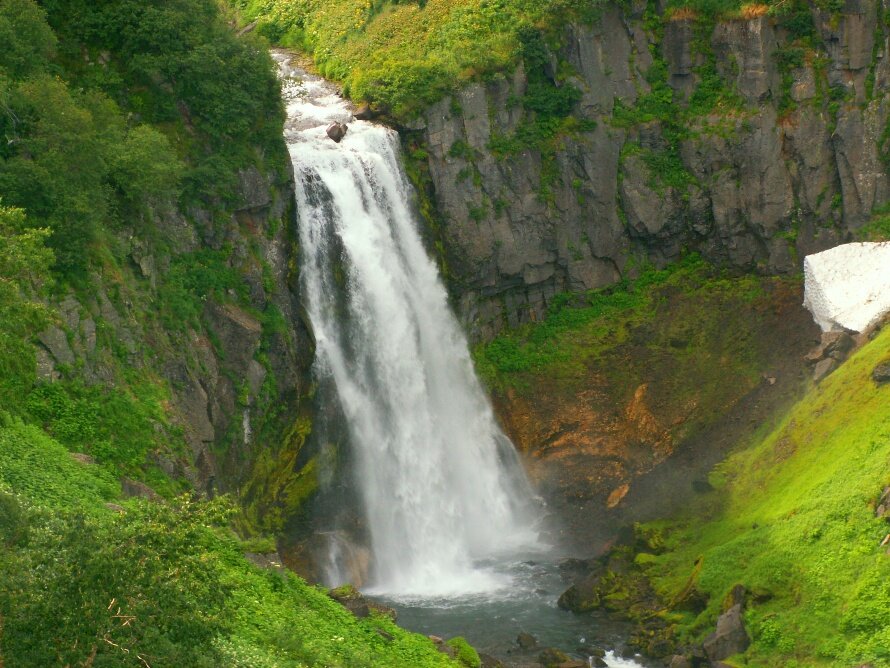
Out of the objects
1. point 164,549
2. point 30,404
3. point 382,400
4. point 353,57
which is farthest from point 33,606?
point 353,57

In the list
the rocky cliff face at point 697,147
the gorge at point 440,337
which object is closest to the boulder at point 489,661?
the gorge at point 440,337

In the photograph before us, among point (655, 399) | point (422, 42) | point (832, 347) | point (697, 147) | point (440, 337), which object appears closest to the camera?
point (832, 347)

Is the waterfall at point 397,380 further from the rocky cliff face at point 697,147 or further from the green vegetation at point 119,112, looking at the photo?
the rocky cliff face at point 697,147

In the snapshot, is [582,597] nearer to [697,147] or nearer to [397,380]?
[397,380]

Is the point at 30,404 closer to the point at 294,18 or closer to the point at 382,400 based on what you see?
the point at 382,400

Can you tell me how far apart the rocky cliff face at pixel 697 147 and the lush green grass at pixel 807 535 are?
412 inches

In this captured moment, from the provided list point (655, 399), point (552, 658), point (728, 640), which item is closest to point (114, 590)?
point (552, 658)

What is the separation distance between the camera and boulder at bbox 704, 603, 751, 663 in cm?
2639

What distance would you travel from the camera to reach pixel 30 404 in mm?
23578

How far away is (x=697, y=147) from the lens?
44.0 meters

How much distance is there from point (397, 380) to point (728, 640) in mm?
14645

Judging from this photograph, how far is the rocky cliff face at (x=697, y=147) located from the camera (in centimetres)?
4322

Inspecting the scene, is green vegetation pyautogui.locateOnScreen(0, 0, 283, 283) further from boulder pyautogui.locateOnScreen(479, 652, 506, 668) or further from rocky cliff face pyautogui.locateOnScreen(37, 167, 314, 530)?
boulder pyautogui.locateOnScreen(479, 652, 506, 668)

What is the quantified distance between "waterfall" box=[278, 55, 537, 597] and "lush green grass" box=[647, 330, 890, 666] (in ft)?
20.5
